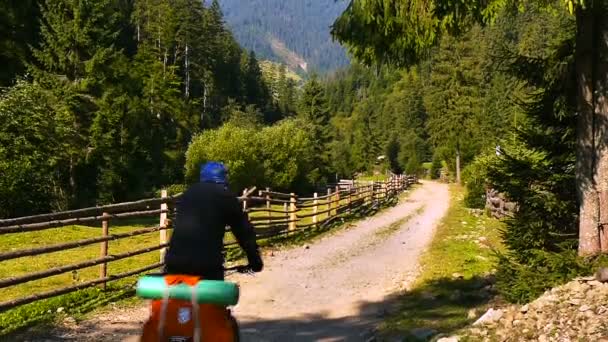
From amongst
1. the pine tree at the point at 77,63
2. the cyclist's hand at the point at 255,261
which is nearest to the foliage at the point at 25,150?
the pine tree at the point at 77,63

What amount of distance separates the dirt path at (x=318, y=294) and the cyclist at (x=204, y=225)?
4.02 m

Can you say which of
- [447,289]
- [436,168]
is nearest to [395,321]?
[447,289]

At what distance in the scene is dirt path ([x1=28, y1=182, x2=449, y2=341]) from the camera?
819 centimetres

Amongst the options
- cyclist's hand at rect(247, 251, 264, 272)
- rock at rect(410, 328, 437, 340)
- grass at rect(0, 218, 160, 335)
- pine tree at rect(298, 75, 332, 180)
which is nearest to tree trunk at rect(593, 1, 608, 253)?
rock at rect(410, 328, 437, 340)

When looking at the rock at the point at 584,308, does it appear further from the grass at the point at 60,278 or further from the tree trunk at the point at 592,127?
the grass at the point at 60,278

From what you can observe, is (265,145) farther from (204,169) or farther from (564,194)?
(204,169)

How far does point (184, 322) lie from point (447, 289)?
814cm

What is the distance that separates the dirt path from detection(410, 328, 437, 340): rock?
0.79 metres

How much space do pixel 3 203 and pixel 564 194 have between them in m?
20.8

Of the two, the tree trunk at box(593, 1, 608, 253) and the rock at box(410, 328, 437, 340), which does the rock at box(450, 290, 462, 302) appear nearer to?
the rock at box(410, 328, 437, 340)

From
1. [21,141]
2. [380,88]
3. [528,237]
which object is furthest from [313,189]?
[380,88]

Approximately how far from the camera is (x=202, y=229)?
4.14 metres

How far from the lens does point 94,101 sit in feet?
119

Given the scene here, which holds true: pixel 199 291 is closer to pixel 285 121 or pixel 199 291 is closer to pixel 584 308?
pixel 584 308
